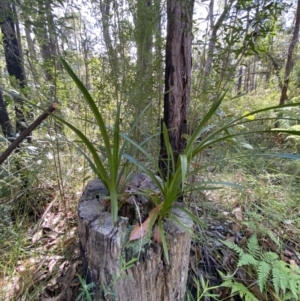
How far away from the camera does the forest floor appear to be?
2.95ft

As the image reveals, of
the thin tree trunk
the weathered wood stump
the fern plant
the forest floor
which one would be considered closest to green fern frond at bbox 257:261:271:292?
the fern plant

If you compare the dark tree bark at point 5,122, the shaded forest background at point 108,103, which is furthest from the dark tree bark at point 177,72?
the dark tree bark at point 5,122

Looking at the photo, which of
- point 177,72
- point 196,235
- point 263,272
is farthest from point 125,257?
point 177,72

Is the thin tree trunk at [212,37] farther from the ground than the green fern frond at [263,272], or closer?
farther from the ground

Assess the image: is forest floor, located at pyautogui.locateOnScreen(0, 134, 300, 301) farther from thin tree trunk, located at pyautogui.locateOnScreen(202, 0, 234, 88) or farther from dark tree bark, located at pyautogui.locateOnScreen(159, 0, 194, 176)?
thin tree trunk, located at pyautogui.locateOnScreen(202, 0, 234, 88)

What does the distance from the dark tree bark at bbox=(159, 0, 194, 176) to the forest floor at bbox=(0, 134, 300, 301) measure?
1.11 feet

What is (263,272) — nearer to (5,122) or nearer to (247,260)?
(247,260)

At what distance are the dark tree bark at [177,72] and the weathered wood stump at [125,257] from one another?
0.38 meters

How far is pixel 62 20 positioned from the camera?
97 cm

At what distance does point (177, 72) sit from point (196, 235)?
0.82 metres

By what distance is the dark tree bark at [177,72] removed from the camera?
39.3 inches

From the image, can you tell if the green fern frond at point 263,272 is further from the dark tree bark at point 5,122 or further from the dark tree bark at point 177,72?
the dark tree bark at point 5,122

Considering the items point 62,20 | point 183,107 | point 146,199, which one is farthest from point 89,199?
point 62,20

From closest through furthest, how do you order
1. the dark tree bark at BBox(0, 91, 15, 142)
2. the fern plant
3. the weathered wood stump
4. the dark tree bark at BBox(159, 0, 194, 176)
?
the weathered wood stump < the fern plant < the dark tree bark at BBox(159, 0, 194, 176) < the dark tree bark at BBox(0, 91, 15, 142)
